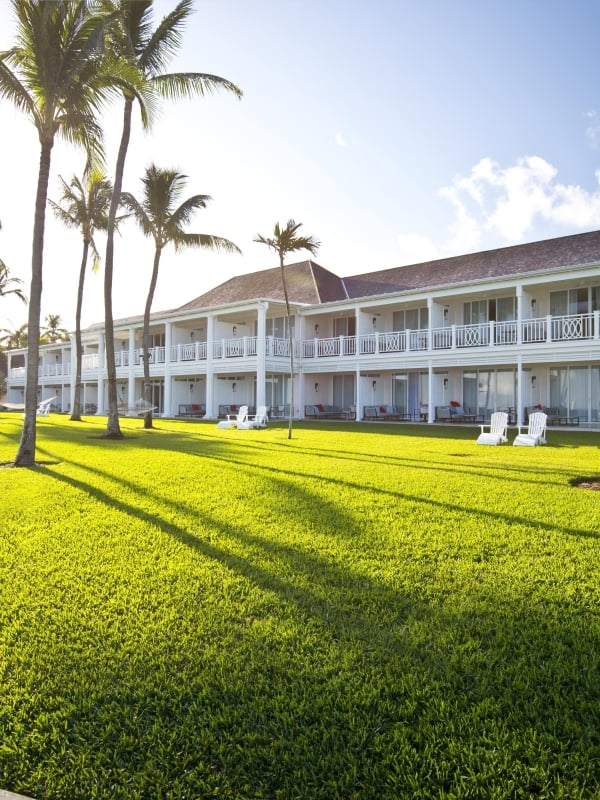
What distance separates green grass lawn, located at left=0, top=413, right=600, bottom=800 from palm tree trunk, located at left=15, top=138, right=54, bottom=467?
3597 mm

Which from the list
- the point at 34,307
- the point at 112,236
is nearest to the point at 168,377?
the point at 112,236

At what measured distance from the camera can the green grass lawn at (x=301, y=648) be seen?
2463 mm

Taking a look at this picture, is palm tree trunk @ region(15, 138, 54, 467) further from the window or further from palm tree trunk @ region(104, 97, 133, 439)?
the window

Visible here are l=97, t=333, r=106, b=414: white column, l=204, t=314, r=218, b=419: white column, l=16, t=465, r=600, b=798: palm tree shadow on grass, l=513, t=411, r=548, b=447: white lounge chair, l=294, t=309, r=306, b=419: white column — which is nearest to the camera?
l=16, t=465, r=600, b=798: palm tree shadow on grass

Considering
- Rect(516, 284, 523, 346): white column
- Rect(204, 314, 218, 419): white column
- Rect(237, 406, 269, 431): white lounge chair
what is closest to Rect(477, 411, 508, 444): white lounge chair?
Rect(516, 284, 523, 346): white column

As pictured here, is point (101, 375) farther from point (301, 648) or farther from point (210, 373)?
Result: point (301, 648)

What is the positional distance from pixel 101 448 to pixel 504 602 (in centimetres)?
1177

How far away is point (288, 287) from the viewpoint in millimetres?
31547

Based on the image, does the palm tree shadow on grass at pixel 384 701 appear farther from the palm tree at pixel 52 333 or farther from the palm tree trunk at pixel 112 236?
the palm tree at pixel 52 333

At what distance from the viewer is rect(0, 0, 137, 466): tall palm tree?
1039cm

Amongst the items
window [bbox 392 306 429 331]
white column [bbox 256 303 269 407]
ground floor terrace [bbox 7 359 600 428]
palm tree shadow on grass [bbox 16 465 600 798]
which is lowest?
palm tree shadow on grass [bbox 16 465 600 798]

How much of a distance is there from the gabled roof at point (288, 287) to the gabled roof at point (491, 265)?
1624mm

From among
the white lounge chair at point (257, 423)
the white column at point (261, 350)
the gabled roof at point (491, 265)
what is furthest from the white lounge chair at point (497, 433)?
the white column at point (261, 350)

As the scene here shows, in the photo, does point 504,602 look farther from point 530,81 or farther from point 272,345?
point 272,345
